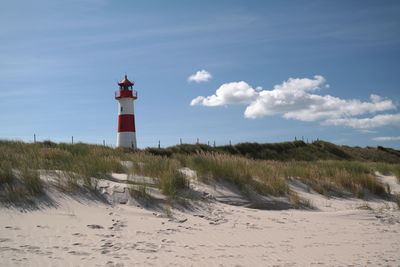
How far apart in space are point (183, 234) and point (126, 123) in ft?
77.4

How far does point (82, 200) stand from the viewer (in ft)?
22.1

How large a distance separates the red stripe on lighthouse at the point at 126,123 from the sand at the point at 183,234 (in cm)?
2043

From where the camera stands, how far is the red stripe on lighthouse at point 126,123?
92.8ft

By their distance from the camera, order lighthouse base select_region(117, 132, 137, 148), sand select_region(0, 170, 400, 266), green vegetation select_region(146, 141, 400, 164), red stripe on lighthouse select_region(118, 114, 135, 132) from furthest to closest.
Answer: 1. green vegetation select_region(146, 141, 400, 164)
2. red stripe on lighthouse select_region(118, 114, 135, 132)
3. lighthouse base select_region(117, 132, 137, 148)
4. sand select_region(0, 170, 400, 266)

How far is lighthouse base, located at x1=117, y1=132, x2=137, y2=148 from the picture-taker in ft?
90.4

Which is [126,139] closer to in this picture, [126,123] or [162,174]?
[126,123]

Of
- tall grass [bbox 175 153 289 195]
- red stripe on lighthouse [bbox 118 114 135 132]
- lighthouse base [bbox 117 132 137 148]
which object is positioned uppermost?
red stripe on lighthouse [bbox 118 114 135 132]

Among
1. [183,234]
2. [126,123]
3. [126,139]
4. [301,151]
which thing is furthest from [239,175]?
[301,151]

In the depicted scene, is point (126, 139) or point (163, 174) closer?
point (163, 174)

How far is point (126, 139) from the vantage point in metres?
27.7

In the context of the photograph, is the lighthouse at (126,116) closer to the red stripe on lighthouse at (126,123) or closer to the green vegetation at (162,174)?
the red stripe on lighthouse at (126,123)

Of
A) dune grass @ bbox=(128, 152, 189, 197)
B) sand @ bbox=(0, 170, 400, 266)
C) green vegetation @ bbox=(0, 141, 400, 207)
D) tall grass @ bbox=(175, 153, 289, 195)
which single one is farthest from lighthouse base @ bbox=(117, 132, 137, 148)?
sand @ bbox=(0, 170, 400, 266)

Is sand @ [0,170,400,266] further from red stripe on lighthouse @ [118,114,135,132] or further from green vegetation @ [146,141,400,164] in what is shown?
red stripe on lighthouse @ [118,114,135,132]

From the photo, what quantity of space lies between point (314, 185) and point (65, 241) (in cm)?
801
